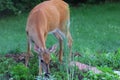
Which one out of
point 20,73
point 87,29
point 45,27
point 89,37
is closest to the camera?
point 20,73

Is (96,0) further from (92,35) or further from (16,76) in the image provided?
(16,76)

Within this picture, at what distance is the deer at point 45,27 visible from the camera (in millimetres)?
7613

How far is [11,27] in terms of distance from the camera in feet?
48.5

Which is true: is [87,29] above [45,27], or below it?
below

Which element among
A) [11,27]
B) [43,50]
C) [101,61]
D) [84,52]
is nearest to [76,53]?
[84,52]

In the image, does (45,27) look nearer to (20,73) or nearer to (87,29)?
(20,73)

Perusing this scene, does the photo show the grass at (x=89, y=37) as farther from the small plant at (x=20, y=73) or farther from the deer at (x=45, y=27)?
the deer at (x=45, y=27)

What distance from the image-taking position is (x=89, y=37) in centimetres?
1317

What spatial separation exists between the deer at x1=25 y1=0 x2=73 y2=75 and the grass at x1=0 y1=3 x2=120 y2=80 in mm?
362

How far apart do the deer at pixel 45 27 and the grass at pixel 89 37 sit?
36 centimetres

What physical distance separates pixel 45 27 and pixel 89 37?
4601mm

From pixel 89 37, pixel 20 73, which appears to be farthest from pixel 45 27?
pixel 89 37

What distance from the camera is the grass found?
9224 mm

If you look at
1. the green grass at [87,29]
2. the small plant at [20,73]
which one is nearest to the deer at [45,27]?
the small plant at [20,73]
